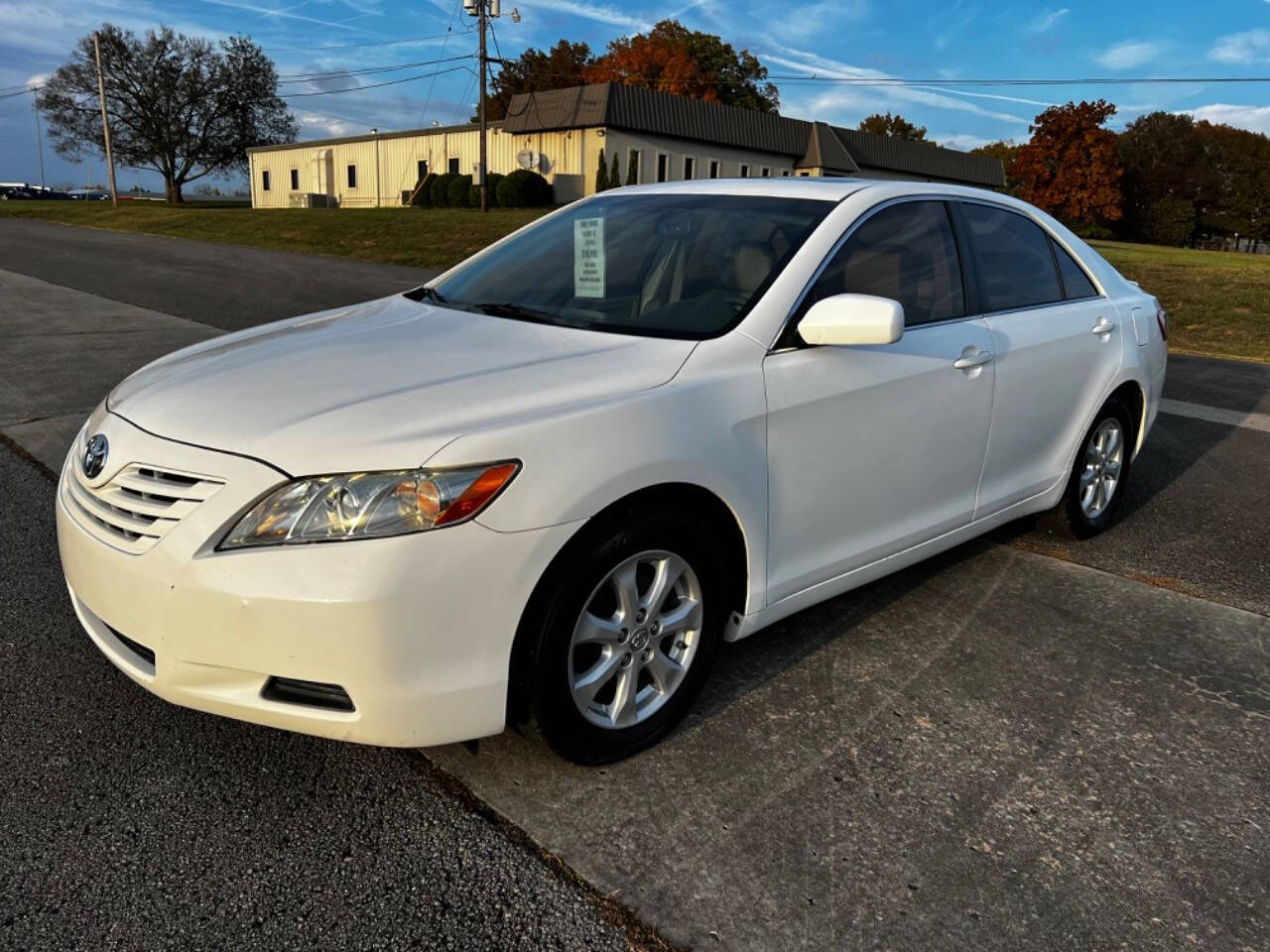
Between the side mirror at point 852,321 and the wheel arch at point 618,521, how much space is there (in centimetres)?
61

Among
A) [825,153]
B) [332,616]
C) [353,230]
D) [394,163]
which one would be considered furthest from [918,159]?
[332,616]

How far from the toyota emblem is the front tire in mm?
1293

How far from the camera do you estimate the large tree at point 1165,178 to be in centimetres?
7144

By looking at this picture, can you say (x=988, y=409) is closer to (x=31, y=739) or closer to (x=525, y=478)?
(x=525, y=478)

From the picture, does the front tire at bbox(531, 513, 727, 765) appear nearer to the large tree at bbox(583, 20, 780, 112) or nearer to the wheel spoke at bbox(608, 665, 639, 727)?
the wheel spoke at bbox(608, 665, 639, 727)

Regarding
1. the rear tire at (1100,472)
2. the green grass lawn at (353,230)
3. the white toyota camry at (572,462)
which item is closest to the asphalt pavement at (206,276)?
the green grass lawn at (353,230)

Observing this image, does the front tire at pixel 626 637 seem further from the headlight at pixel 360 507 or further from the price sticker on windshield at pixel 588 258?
the price sticker on windshield at pixel 588 258

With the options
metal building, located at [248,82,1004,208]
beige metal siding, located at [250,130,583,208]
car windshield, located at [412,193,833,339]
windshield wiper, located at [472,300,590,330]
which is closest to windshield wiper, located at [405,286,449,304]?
car windshield, located at [412,193,833,339]

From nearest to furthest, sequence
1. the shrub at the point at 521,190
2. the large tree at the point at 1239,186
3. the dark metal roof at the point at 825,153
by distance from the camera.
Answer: the shrub at the point at 521,190 < the dark metal roof at the point at 825,153 < the large tree at the point at 1239,186

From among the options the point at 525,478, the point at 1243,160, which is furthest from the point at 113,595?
the point at 1243,160

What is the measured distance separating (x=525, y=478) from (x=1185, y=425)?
6983mm

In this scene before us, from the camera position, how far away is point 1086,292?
175 inches

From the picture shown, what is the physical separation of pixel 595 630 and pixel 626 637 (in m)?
0.11

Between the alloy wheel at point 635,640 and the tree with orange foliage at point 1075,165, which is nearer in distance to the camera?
Result: the alloy wheel at point 635,640
